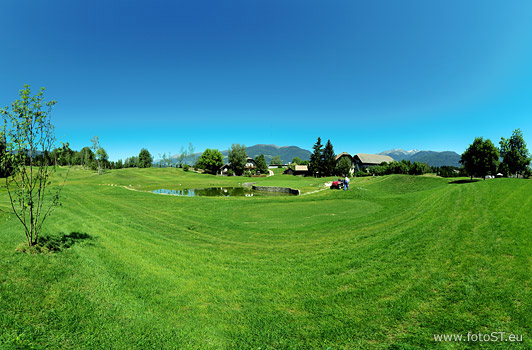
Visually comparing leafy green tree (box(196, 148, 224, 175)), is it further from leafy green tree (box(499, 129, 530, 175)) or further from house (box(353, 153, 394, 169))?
leafy green tree (box(499, 129, 530, 175))

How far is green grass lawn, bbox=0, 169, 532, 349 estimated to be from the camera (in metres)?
4.45

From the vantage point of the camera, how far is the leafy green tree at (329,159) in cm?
7394

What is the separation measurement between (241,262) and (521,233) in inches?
430

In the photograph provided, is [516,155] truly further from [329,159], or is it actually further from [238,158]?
[238,158]

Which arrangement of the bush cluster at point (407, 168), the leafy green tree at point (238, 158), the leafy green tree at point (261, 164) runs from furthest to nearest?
the leafy green tree at point (261, 164) < the leafy green tree at point (238, 158) < the bush cluster at point (407, 168)

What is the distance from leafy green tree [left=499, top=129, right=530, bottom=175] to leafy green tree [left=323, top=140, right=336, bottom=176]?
40494 mm

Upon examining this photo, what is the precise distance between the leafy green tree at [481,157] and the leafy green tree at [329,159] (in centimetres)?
3997

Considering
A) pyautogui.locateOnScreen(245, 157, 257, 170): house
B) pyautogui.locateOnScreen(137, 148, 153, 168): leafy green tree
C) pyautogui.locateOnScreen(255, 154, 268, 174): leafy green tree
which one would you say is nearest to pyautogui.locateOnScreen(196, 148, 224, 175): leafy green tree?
pyautogui.locateOnScreen(245, 157, 257, 170): house

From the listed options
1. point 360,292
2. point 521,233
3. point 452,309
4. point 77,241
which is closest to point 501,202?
point 521,233

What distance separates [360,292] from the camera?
6.18 metres

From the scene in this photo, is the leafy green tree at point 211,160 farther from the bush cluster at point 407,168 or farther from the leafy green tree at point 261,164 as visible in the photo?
the bush cluster at point 407,168

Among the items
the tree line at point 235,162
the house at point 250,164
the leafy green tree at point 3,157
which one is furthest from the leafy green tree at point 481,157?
the house at point 250,164

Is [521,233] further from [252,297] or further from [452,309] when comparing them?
[252,297]

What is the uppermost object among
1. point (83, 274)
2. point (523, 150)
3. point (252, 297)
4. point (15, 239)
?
point (523, 150)
